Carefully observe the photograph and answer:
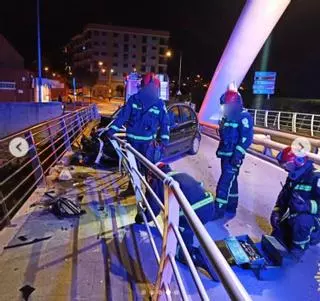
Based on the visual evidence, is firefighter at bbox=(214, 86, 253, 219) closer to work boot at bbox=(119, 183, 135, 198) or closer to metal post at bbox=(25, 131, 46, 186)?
work boot at bbox=(119, 183, 135, 198)

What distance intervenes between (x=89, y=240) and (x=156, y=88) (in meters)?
2.32

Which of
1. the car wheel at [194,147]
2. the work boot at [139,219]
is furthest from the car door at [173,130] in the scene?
the work boot at [139,219]

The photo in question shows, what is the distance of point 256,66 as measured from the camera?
162 feet

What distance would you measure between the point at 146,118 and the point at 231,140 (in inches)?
49.6

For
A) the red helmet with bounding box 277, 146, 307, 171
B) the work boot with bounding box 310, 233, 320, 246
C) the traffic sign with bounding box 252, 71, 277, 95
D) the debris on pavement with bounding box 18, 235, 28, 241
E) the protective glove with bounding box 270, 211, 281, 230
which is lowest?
the debris on pavement with bounding box 18, 235, 28, 241

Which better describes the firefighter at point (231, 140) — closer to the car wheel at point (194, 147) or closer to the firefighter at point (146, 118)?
the firefighter at point (146, 118)

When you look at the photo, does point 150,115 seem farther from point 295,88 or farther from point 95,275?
point 295,88

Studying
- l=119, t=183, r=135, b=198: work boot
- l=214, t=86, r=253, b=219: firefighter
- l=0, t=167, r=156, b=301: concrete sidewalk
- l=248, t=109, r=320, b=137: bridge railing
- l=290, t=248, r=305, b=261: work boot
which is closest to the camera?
l=0, t=167, r=156, b=301: concrete sidewalk

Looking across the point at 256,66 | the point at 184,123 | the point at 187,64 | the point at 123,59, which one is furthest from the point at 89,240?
the point at 123,59

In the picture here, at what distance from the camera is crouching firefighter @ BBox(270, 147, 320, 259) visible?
12.7 ft

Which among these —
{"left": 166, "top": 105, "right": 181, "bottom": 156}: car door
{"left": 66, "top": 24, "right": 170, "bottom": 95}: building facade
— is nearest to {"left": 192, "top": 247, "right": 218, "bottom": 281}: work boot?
{"left": 166, "top": 105, "right": 181, "bottom": 156}: car door

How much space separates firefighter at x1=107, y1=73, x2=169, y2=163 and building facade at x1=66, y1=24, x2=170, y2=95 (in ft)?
330

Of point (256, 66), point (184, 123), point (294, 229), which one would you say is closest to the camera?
point (294, 229)

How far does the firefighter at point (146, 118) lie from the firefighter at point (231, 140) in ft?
2.97
